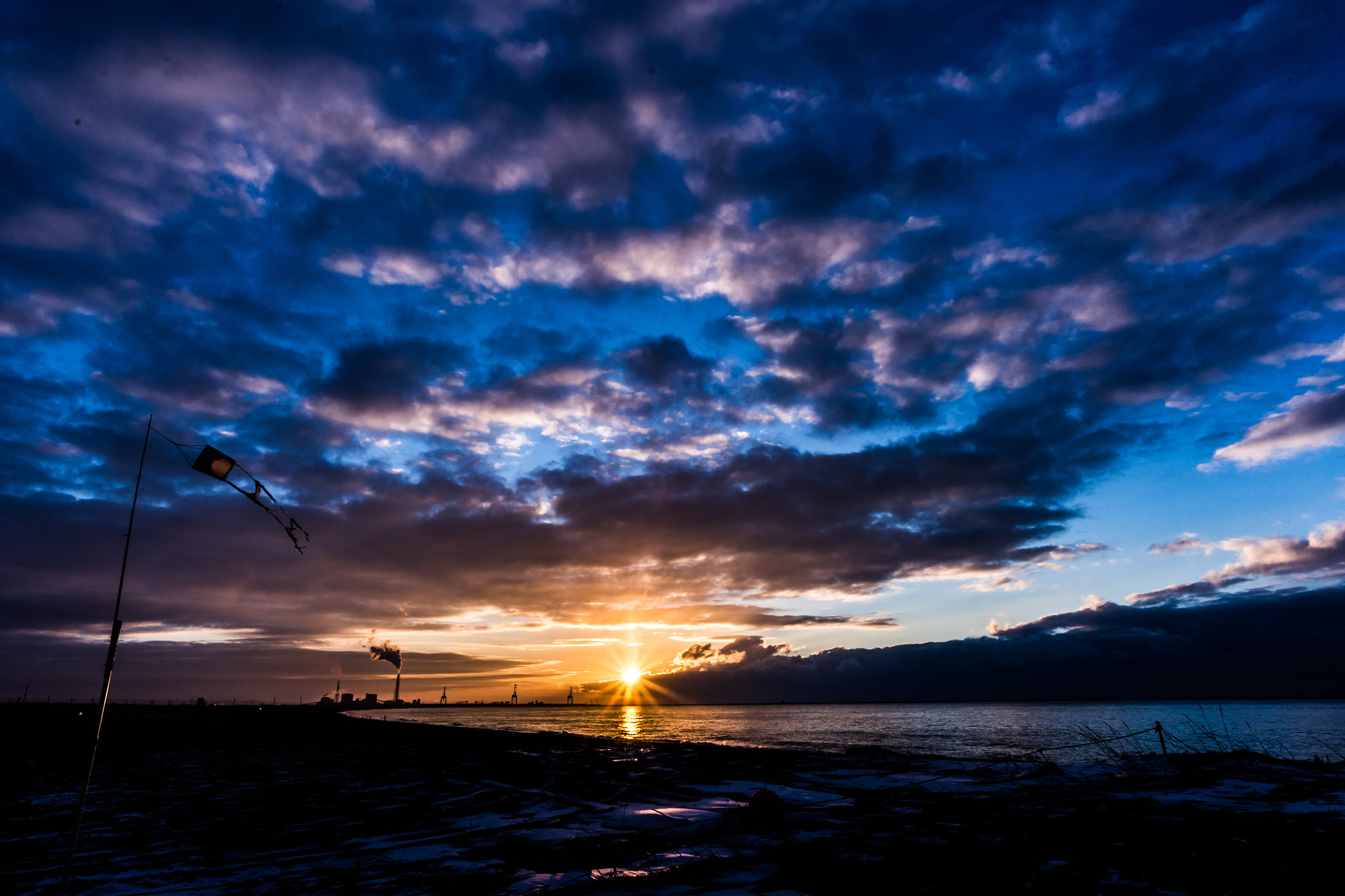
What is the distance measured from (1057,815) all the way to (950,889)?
27.1ft

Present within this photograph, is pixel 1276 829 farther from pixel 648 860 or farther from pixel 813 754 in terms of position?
pixel 813 754

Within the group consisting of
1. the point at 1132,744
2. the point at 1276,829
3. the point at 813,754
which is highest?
the point at 1276,829

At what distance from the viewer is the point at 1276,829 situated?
1361 cm

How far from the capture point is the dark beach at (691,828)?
36.0ft

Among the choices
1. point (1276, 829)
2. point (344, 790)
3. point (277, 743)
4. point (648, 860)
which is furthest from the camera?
point (277, 743)

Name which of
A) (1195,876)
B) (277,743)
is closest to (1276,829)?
(1195,876)

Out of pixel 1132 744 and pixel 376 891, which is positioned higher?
pixel 376 891

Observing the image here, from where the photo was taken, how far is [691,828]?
15031 millimetres

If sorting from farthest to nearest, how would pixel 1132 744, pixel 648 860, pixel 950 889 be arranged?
pixel 1132 744, pixel 648 860, pixel 950 889

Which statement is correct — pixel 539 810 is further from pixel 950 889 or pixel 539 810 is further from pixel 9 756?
pixel 9 756

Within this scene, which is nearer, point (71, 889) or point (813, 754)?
point (71, 889)

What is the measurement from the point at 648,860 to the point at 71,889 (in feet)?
34.1

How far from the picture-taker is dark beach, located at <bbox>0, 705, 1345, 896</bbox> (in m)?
11.0

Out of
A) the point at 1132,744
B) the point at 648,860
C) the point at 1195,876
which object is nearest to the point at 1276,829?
the point at 1195,876
